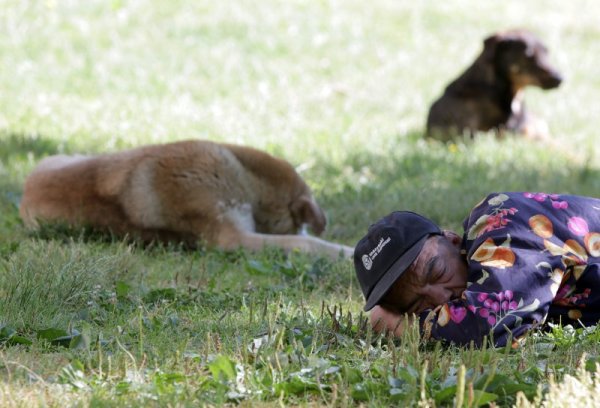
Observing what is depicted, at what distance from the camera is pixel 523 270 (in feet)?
13.3

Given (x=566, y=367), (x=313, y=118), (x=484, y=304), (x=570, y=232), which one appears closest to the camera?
(x=566, y=367)

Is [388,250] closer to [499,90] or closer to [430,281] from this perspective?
[430,281]

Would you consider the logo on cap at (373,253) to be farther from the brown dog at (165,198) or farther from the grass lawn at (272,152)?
the brown dog at (165,198)

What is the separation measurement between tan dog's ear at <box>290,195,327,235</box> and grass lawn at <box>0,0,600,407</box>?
483mm

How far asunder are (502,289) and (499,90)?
26.0ft

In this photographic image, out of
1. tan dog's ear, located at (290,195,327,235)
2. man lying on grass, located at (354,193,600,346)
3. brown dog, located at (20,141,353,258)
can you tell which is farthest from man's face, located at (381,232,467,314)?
tan dog's ear, located at (290,195,327,235)

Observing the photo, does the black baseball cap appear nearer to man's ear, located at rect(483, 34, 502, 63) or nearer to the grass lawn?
the grass lawn

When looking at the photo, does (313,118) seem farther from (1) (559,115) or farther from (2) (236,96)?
(1) (559,115)

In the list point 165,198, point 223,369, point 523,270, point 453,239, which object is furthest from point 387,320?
point 165,198

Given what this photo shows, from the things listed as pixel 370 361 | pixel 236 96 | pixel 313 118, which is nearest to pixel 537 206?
pixel 370 361

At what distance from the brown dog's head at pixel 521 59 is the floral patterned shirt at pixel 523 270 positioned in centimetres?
714

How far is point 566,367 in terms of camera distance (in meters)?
3.73

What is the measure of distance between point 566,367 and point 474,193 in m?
4.71

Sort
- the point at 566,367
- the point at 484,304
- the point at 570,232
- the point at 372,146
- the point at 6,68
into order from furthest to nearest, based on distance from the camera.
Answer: the point at 6,68 → the point at 372,146 → the point at 570,232 → the point at 484,304 → the point at 566,367
